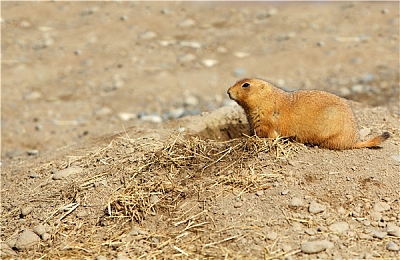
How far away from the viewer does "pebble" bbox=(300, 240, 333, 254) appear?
3941mm

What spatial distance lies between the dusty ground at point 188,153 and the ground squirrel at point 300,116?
5.0 inches

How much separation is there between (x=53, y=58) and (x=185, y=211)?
8.62 metres

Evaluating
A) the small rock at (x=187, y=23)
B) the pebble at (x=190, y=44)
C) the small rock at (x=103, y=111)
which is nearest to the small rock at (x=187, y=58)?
the pebble at (x=190, y=44)

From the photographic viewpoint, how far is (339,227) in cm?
417

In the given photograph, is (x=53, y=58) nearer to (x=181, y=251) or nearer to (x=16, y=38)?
(x=16, y=38)

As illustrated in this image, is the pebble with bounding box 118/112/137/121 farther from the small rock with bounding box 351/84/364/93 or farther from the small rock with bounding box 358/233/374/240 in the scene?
the small rock with bounding box 358/233/374/240

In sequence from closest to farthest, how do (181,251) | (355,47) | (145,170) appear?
1. (181,251)
2. (145,170)
3. (355,47)

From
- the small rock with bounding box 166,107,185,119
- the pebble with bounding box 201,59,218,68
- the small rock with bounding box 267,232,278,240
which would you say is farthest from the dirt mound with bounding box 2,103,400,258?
the pebble with bounding box 201,59,218,68

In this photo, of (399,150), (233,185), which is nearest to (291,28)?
(399,150)

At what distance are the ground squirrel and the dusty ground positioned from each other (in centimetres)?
13

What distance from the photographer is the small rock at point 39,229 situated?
15.0 feet

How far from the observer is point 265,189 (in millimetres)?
4508

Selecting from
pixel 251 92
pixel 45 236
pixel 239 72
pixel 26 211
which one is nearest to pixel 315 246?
pixel 251 92

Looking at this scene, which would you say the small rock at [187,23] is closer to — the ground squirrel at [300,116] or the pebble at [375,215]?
the ground squirrel at [300,116]
